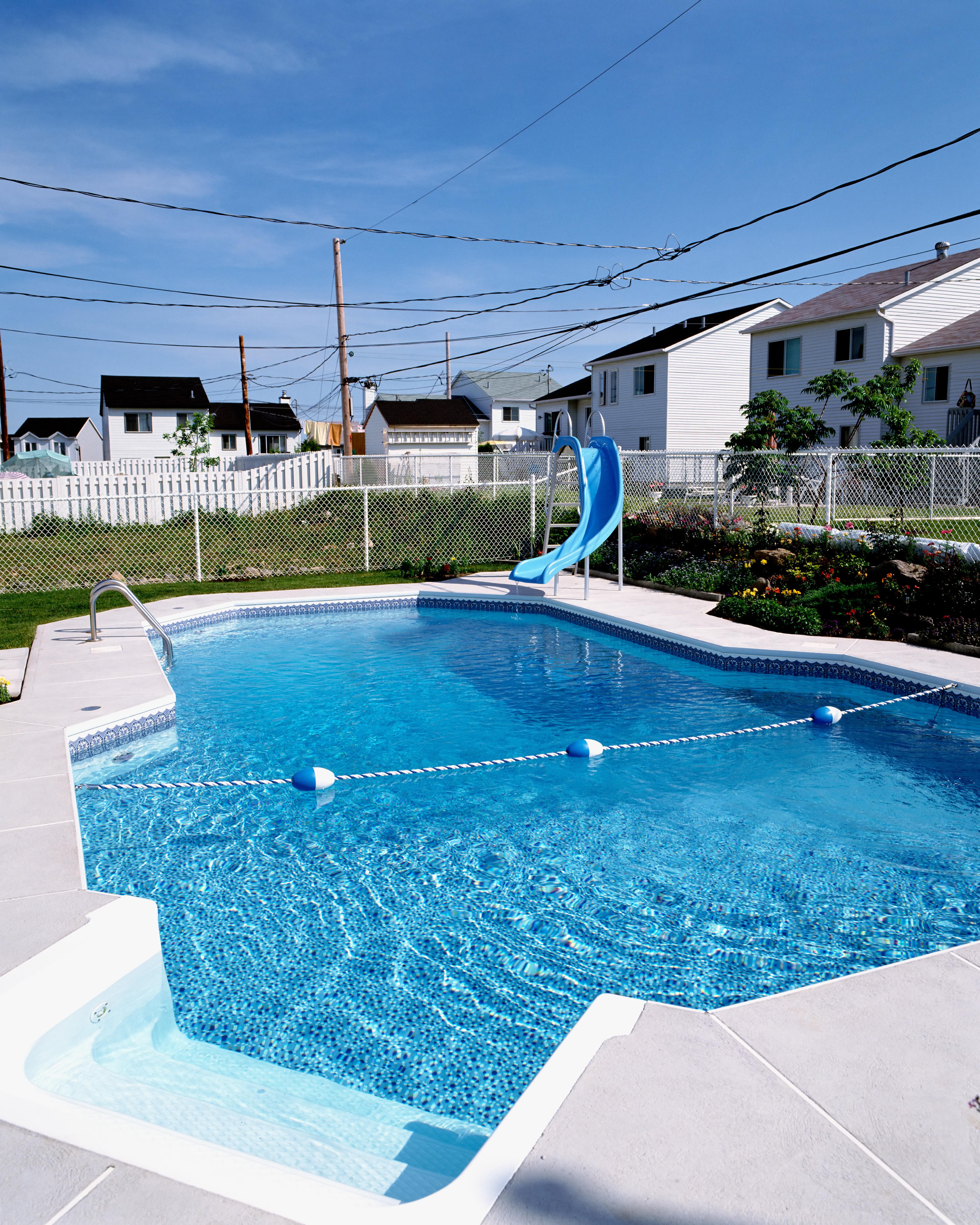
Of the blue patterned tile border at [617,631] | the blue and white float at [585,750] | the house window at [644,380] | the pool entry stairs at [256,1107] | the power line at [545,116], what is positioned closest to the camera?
the pool entry stairs at [256,1107]

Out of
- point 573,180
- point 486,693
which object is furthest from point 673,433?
point 486,693

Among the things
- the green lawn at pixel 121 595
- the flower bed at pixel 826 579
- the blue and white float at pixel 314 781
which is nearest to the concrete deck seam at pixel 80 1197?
the blue and white float at pixel 314 781

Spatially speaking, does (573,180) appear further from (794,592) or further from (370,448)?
(370,448)

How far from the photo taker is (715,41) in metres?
12.1

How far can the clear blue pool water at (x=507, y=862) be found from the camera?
370 cm

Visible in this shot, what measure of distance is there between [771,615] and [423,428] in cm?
3616

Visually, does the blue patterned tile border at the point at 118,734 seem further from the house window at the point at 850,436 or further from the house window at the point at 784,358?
the house window at the point at 784,358

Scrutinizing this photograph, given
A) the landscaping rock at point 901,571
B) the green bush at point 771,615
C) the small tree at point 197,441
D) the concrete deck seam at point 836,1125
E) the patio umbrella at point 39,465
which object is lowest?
the concrete deck seam at point 836,1125

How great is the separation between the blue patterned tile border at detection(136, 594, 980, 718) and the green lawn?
89 centimetres

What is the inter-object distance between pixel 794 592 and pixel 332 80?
42.5 ft

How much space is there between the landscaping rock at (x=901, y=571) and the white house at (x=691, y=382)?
851 inches

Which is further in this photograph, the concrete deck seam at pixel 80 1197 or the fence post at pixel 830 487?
the fence post at pixel 830 487

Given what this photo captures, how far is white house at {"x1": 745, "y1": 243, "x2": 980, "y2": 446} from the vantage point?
2403 cm

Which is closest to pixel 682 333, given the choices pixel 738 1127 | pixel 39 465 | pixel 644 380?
pixel 644 380
